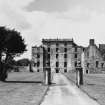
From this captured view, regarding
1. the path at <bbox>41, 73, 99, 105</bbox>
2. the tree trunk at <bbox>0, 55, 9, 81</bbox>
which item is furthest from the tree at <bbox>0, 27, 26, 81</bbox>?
the path at <bbox>41, 73, 99, 105</bbox>

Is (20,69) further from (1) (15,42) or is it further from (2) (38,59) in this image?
(1) (15,42)

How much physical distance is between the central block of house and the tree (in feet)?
263

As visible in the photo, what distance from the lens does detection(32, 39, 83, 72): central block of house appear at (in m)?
132

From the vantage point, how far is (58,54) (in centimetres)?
13612

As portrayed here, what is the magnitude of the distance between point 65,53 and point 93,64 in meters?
20.4

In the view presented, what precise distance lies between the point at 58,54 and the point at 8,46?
8853cm

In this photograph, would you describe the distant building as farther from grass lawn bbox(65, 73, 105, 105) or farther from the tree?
grass lawn bbox(65, 73, 105, 105)

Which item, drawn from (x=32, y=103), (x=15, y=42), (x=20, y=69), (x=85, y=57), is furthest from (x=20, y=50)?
(x=20, y=69)

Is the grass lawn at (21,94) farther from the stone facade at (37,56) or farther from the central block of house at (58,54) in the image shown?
the central block of house at (58,54)

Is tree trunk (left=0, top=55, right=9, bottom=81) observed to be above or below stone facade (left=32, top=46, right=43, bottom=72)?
below

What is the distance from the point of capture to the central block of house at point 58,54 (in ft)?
433

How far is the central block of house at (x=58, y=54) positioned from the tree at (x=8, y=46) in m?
80.3

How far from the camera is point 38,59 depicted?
433ft

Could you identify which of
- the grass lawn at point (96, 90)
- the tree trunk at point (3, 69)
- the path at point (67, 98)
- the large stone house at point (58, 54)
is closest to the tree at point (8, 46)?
the tree trunk at point (3, 69)
